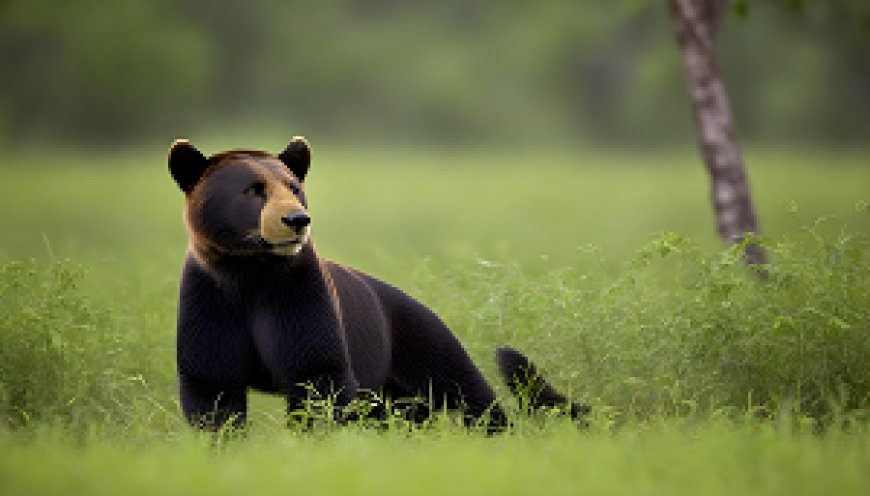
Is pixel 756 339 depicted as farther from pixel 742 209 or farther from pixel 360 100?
pixel 360 100

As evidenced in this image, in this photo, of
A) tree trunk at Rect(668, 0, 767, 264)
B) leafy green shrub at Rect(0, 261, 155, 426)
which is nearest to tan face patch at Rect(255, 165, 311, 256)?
leafy green shrub at Rect(0, 261, 155, 426)

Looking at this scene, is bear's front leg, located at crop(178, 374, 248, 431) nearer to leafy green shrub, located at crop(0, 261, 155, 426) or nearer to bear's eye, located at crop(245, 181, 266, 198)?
leafy green shrub, located at crop(0, 261, 155, 426)

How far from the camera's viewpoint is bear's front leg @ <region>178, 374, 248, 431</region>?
5.06 meters

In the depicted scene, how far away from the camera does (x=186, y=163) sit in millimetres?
5105

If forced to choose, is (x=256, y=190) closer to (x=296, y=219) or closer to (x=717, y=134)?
(x=296, y=219)

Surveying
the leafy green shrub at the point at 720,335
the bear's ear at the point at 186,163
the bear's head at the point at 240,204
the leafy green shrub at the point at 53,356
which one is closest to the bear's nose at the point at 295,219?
the bear's head at the point at 240,204

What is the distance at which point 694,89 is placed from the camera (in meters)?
10.1

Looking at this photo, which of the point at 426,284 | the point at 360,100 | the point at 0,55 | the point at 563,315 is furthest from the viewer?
the point at 360,100

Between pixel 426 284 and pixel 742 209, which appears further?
pixel 742 209

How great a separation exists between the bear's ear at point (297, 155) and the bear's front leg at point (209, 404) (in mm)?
927

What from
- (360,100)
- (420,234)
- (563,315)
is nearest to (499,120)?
(360,100)

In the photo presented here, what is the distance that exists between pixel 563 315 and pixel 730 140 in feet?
13.3

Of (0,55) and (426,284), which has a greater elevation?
(0,55)

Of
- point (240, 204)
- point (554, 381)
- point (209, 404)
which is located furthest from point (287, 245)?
point (554, 381)
